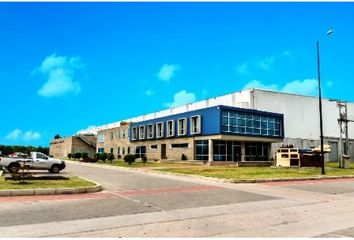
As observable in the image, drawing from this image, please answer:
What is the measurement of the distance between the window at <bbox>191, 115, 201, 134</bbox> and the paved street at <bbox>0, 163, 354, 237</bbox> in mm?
33226

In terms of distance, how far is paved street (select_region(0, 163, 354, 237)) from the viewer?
8.93 m

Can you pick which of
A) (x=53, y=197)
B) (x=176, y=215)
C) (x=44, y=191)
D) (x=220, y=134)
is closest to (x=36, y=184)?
(x=44, y=191)

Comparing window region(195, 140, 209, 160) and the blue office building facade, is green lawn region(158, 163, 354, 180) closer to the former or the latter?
the blue office building facade

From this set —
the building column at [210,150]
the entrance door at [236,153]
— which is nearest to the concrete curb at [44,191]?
the building column at [210,150]

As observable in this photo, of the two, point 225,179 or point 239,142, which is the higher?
Result: point 239,142

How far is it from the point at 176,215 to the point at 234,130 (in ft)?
124

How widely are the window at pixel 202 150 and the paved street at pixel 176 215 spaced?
31.6 m

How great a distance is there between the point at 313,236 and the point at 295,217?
2.58m

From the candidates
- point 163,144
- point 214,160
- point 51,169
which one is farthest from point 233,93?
point 51,169

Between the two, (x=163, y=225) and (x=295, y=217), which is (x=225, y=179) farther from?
(x=163, y=225)

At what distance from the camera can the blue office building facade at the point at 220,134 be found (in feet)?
156

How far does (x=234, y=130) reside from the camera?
48375mm

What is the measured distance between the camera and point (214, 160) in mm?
47312

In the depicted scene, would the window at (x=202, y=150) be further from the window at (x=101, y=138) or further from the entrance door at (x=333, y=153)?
the window at (x=101, y=138)
